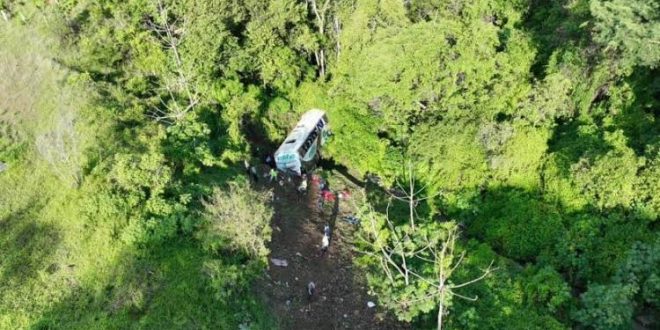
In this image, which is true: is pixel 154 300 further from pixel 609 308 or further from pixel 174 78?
pixel 609 308

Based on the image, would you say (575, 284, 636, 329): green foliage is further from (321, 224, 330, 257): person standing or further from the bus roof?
the bus roof

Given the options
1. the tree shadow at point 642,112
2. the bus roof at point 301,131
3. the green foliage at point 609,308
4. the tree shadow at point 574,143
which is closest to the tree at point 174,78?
the bus roof at point 301,131

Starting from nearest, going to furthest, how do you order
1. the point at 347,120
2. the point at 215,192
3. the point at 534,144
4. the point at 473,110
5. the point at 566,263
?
the point at 215,192
the point at 566,263
the point at 534,144
the point at 473,110
the point at 347,120

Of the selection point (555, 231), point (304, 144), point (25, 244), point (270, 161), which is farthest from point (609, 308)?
point (25, 244)

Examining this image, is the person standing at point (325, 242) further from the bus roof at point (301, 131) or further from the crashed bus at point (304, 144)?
the bus roof at point (301, 131)

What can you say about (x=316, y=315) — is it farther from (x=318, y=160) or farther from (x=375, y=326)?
(x=318, y=160)

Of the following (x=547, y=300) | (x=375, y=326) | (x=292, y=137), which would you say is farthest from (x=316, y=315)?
(x=292, y=137)
